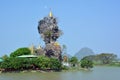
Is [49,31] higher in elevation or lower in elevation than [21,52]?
higher

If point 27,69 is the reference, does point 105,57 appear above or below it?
above

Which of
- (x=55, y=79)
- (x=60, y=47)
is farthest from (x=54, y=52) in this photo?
(x=55, y=79)

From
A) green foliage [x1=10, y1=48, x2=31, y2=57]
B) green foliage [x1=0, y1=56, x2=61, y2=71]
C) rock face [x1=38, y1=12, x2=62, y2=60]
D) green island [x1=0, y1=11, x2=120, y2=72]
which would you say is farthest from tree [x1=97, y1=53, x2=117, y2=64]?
green foliage [x1=0, y1=56, x2=61, y2=71]

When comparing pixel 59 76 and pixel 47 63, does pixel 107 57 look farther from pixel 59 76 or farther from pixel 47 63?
pixel 59 76

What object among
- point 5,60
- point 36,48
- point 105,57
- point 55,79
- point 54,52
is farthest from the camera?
point 105,57

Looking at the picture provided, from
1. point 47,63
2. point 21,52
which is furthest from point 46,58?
point 21,52

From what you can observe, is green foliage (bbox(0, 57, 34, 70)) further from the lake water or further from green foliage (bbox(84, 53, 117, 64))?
green foliage (bbox(84, 53, 117, 64))

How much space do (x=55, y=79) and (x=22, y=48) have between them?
92.8ft

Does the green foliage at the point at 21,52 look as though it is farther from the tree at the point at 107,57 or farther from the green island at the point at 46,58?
the tree at the point at 107,57

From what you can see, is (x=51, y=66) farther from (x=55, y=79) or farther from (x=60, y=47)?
(x=55, y=79)

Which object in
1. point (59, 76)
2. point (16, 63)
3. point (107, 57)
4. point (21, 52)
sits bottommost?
point (59, 76)

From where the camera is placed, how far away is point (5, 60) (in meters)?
48.0

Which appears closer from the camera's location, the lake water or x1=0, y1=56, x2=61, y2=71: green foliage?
the lake water

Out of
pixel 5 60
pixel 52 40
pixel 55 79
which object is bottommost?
pixel 55 79
